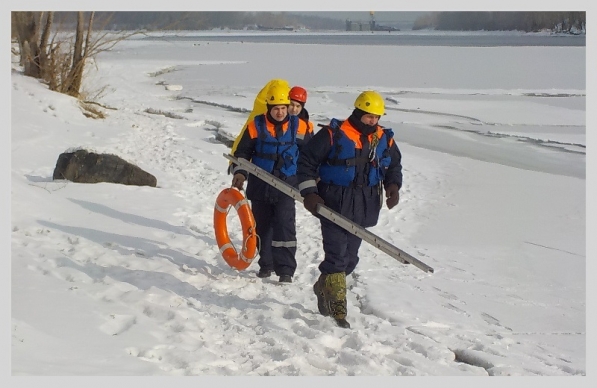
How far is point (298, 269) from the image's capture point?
6.46m

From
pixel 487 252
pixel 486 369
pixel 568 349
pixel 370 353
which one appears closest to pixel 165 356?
pixel 370 353

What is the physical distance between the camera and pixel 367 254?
7078mm

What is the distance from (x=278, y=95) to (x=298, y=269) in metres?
1.66

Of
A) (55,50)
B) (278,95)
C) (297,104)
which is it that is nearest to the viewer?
(278,95)

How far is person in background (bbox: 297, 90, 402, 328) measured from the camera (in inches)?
191

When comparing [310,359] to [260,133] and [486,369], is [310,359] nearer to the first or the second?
[486,369]

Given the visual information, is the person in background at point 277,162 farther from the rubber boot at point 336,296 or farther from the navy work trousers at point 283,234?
the rubber boot at point 336,296

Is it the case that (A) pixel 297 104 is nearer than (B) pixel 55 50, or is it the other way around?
(A) pixel 297 104

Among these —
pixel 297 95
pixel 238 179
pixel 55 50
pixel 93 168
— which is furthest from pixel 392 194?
pixel 55 50

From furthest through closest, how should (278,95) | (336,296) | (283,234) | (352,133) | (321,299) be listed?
(283,234) → (278,95) → (321,299) → (336,296) → (352,133)

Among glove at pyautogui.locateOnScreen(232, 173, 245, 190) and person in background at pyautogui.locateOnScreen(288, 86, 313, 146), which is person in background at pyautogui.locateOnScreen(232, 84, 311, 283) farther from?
person in background at pyautogui.locateOnScreen(288, 86, 313, 146)

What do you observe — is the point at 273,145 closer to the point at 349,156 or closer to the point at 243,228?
the point at 243,228

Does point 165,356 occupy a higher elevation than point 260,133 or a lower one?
lower

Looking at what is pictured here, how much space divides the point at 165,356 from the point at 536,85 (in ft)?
65.0
